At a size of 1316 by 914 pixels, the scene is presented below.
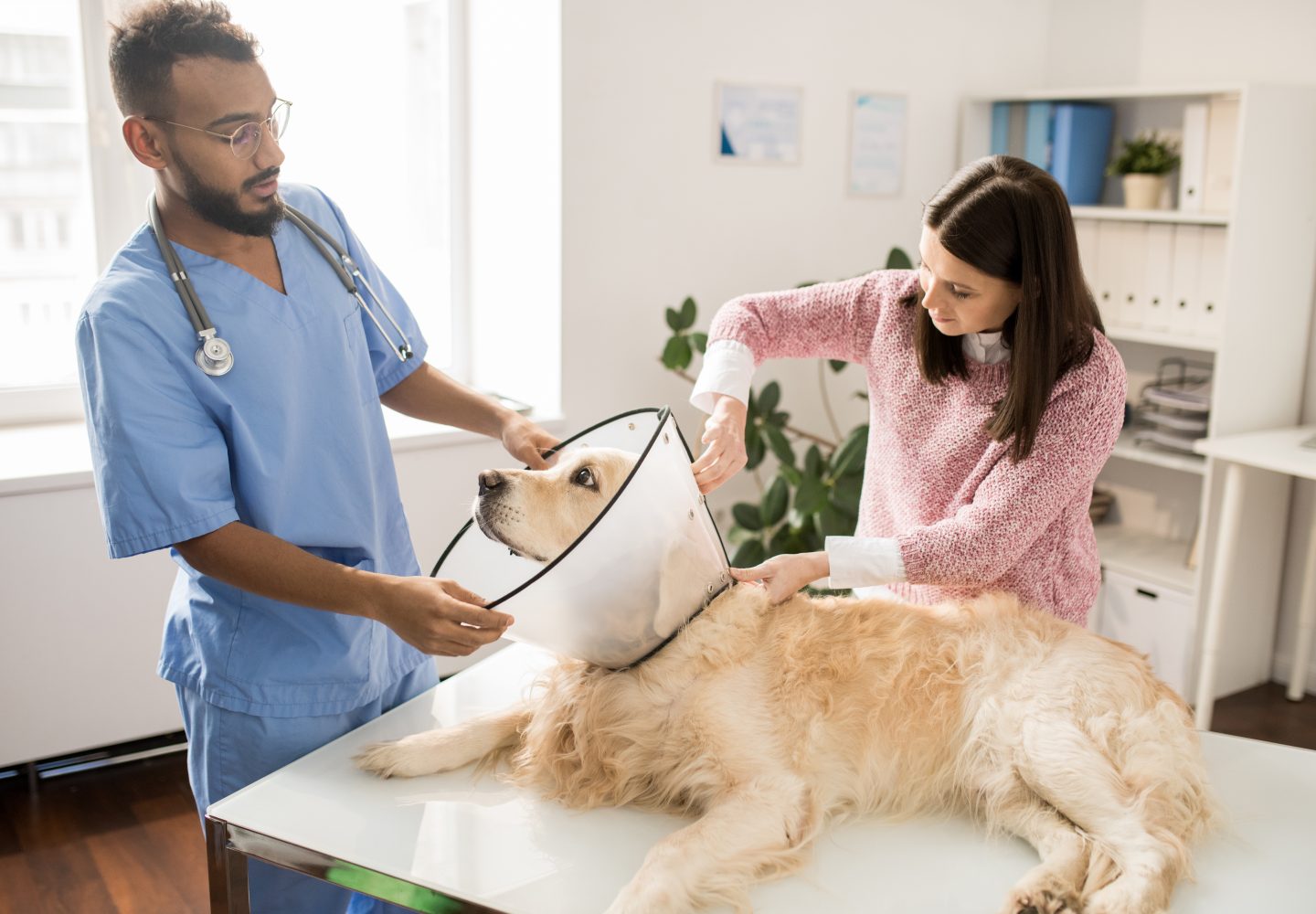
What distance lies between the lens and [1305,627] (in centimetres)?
372

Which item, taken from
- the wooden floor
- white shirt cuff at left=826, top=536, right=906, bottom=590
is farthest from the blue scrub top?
the wooden floor

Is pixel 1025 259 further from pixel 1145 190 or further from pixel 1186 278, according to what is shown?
pixel 1145 190

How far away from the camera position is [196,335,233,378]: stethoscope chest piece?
4.92 feet

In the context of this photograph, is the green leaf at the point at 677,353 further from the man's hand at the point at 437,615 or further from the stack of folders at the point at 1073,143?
the man's hand at the point at 437,615

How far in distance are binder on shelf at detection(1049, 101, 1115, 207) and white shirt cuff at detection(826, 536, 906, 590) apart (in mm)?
2909

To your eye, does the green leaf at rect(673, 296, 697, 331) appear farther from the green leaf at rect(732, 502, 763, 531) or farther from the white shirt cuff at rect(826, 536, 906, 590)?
the white shirt cuff at rect(826, 536, 906, 590)

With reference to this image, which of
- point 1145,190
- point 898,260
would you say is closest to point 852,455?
point 898,260

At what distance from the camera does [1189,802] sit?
1426mm

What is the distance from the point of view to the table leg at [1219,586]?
11.1 feet

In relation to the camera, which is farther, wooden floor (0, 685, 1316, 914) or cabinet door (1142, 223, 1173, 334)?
cabinet door (1142, 223, 1173, 334)

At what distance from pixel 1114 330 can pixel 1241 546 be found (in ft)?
2.77

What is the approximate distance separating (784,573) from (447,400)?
72 centimetres

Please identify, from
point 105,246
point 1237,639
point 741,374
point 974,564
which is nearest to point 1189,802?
point 974,564

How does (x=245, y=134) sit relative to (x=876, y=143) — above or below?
below
